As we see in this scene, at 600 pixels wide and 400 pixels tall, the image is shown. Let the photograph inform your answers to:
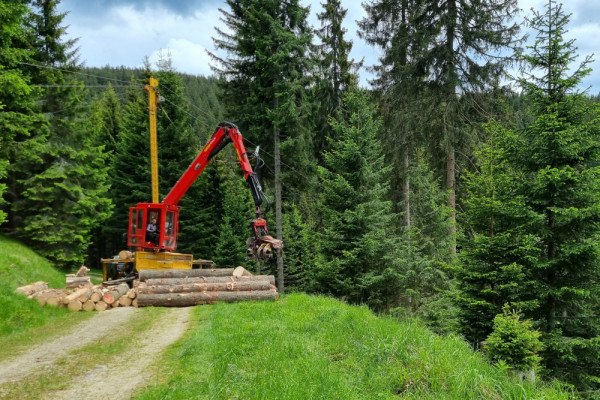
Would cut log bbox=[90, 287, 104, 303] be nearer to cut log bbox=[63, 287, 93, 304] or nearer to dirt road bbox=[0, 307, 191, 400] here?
cut log bbox=[63, 287, 93, 304]

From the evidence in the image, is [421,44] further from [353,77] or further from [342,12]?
[342,12]

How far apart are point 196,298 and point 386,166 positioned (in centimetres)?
1056

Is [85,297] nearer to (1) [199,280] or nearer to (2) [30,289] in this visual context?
(2) [30,289]

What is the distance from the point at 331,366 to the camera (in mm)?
5262

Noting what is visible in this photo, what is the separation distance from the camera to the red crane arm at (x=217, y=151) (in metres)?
11.9

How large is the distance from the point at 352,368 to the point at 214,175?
2259cm

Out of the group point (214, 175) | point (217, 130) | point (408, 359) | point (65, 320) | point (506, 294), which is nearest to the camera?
point (408, 359)

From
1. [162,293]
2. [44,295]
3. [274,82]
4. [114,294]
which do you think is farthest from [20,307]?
[274,82]

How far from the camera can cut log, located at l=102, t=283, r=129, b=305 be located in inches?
468

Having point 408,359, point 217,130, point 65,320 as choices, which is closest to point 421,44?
point 217,130

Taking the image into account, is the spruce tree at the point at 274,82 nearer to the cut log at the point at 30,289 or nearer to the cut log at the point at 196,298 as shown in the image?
the cut log at the point at 196,298

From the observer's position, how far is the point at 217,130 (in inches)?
542

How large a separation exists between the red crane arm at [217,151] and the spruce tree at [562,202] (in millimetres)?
7575

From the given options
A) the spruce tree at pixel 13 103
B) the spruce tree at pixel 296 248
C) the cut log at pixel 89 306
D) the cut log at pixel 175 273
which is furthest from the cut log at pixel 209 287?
A: the spruce tree at pixel 296 248
